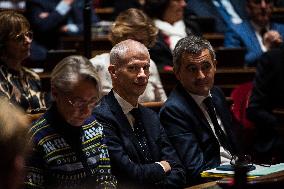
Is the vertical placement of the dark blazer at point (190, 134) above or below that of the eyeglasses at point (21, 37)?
below

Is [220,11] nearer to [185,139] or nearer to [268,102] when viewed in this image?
[268,102]

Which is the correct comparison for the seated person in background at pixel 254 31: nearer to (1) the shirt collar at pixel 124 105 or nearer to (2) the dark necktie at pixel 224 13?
(2) the dark necktie at pixel 224 13

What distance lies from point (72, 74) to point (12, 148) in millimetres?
1403

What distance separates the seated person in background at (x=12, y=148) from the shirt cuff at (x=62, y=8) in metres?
5.08

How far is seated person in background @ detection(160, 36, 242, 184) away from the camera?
12.1 feet

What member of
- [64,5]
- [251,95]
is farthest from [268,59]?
[64,5]

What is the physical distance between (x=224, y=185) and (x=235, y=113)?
2618 millimetres

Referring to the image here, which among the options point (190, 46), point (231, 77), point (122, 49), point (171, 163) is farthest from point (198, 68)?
point (231, 77)

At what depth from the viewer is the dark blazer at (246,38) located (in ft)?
21.2

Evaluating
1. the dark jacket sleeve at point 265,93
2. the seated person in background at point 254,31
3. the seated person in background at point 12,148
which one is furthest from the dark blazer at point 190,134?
the seated person in background at point 254,31

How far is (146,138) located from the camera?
139 inches

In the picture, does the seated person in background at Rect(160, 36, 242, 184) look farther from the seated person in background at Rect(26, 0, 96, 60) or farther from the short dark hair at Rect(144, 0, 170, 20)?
the seated person in background at Rect(26, 0, 96, 60)

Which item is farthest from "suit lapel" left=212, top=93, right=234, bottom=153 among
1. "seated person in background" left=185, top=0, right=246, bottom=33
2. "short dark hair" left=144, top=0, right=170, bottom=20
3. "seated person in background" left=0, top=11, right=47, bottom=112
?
"seated person in background" left=185, top=0, right=246, bottom=33

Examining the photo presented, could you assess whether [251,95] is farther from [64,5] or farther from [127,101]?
[64,5]
